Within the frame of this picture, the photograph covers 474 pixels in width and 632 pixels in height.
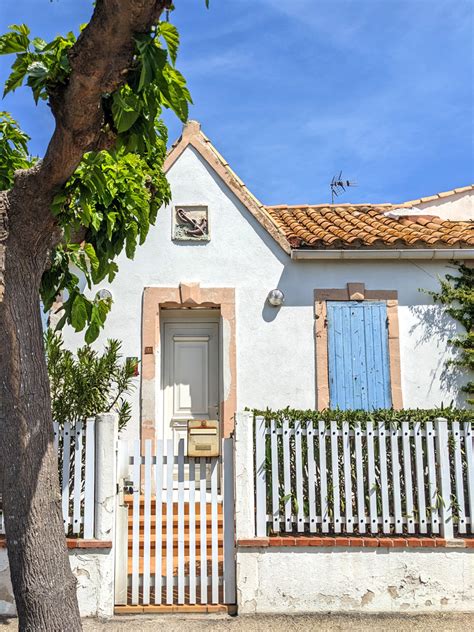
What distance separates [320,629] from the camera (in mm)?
5387

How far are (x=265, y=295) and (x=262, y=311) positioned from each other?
0.74 feet

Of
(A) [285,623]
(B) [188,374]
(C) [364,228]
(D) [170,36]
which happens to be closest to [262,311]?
(B) [188,374]

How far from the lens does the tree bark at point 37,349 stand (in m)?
3.80

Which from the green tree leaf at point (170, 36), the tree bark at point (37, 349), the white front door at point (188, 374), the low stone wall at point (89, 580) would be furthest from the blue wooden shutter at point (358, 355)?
the green tree leaf at point (170, 36)

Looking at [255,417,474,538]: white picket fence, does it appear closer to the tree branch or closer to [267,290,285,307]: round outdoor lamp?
the tree branch

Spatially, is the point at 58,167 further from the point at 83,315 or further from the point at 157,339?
the point at 157,339

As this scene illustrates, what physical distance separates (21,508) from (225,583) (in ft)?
7.59

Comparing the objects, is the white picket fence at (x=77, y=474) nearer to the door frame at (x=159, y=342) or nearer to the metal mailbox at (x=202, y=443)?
the metal mailbox at (x=202, y=443)

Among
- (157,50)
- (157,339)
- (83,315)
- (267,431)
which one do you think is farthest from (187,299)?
(157,50)

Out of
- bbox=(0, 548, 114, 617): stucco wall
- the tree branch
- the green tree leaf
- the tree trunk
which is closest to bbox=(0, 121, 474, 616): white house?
bbox=(0, 548, 114, 617): stucco wall

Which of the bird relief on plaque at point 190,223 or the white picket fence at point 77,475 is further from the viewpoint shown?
the bird relief on plaque at point 190,223

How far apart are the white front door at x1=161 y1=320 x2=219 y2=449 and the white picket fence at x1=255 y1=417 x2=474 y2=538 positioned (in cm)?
351

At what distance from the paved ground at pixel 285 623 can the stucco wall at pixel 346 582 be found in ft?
0.29

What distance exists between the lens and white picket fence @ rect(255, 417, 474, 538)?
227 inches
